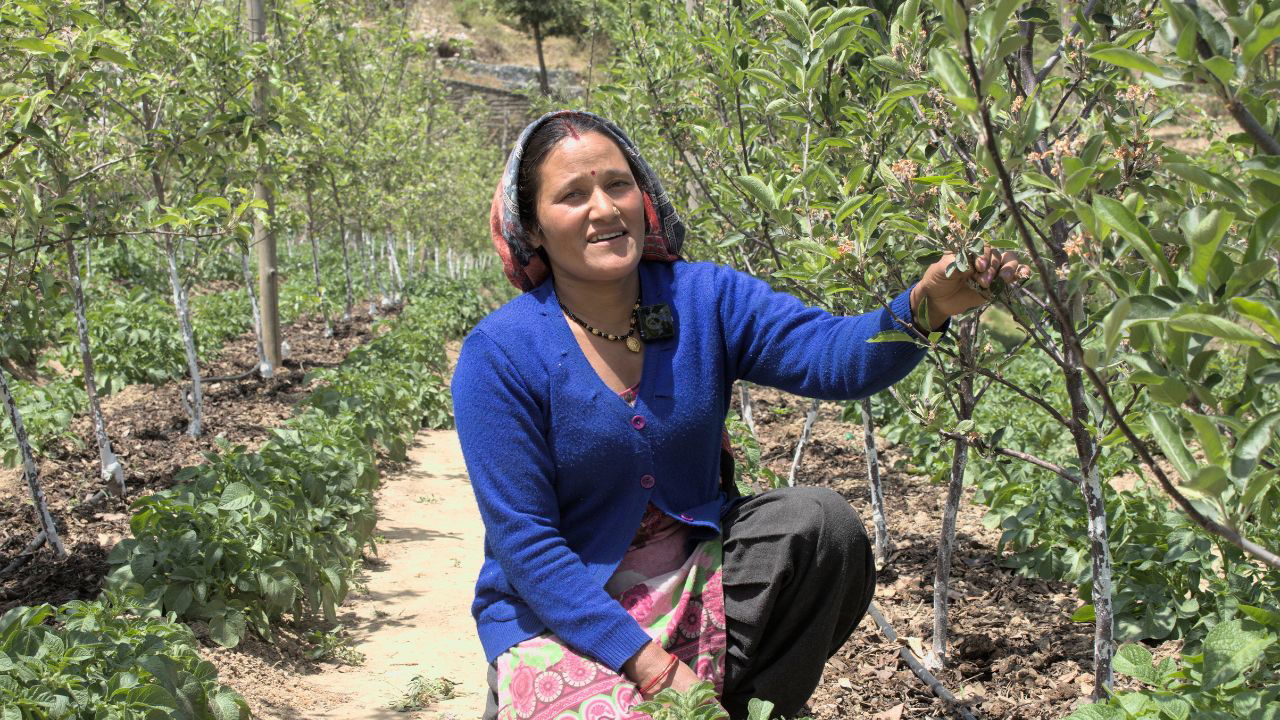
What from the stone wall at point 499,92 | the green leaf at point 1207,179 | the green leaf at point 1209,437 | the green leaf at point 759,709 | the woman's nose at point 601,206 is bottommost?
the green leaf at point 759,709

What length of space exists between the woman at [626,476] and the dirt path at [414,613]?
1.22 m

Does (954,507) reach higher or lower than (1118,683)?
higher

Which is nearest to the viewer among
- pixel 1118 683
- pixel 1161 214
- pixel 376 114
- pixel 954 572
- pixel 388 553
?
pixel 1161 214

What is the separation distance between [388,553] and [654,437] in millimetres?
3167

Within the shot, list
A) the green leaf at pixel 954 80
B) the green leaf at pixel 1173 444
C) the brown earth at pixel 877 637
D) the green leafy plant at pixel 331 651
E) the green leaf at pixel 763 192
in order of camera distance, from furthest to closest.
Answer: the green leafy plant at pixel 331 651, the brown earth at pixel 877 637, the green leaf at pixel 763 192, the green leaf at pixel 954 80, the green leaf at pixel 1173 444

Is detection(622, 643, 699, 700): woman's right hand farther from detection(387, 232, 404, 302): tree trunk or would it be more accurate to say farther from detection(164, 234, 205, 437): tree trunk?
detection(387, 232, 404, 302): tree trunk

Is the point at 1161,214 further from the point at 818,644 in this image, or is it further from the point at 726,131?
the point at 726,131

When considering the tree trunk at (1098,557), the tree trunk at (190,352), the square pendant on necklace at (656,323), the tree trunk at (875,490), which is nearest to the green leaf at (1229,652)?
the tree trunk at (1098,557)

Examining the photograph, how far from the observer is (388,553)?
511 cm

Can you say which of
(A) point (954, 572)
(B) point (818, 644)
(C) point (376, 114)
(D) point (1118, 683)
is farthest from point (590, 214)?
(C) point (376, 114)

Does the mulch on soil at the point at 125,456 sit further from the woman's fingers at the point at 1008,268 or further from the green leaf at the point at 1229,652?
the green leaf at the point at 1229,652

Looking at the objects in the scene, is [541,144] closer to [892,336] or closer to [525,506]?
[525,506]

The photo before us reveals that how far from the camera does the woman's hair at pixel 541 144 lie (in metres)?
2.37

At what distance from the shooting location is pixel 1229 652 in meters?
1.65
